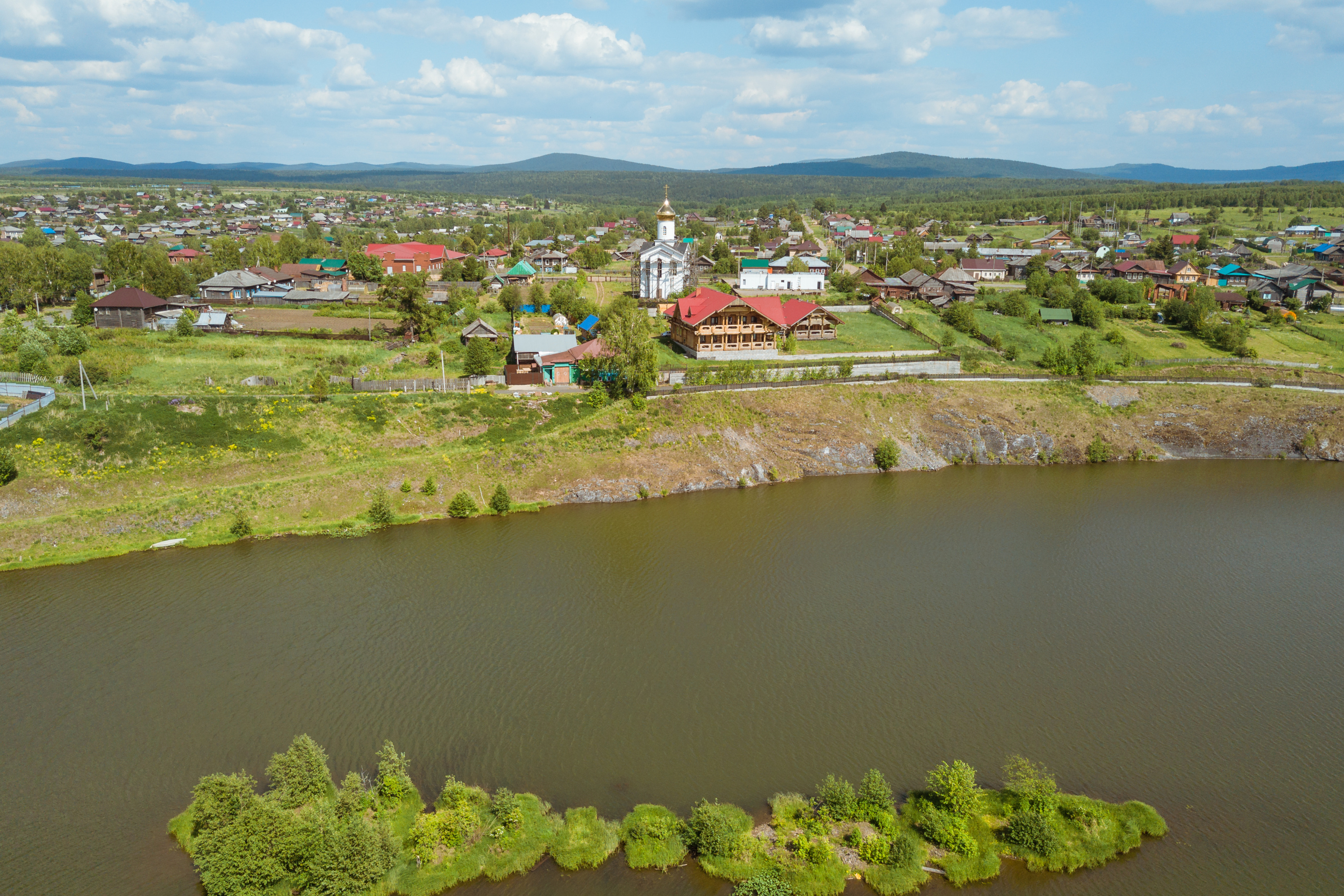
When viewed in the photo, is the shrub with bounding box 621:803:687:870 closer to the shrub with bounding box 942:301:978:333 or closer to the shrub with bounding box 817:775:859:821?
the shrub with bounding box 817:775:859:821

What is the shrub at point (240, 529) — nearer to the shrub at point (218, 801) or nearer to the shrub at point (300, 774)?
the shrub at point (300, 774)

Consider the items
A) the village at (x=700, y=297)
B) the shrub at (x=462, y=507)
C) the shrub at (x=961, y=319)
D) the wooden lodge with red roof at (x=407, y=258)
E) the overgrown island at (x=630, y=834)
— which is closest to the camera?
the overgrown island at (x=630, y=834)

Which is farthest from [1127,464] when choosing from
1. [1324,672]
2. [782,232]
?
[782,232]

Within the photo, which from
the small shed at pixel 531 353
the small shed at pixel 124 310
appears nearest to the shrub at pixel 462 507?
the small shed at pixel 531 353

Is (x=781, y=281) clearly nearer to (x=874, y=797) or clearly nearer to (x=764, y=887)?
(x=874, y=797)

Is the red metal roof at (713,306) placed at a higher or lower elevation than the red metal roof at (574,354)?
higher

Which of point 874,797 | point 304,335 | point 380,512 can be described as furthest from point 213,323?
point 874,797

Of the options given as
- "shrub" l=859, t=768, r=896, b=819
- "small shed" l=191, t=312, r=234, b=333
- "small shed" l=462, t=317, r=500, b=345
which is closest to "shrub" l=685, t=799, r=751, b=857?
"shrub" l=859, t=768, r=896, b=819
